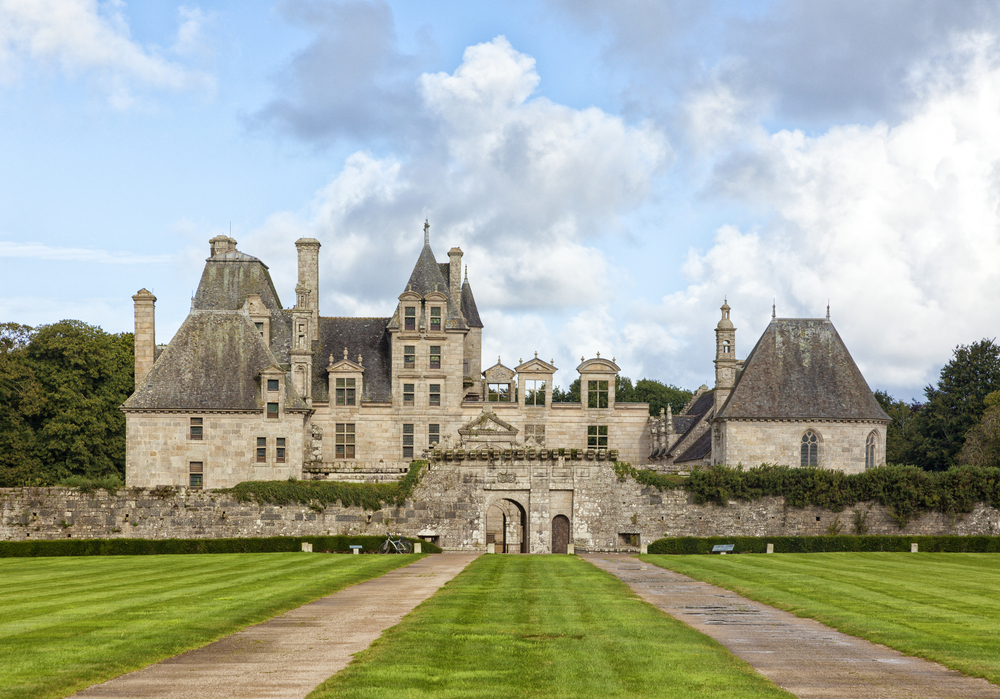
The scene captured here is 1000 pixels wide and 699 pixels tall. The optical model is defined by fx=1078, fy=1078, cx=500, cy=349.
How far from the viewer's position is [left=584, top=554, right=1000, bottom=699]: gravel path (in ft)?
45.6

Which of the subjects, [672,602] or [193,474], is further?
[193,474]

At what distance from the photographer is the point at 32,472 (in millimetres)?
62906

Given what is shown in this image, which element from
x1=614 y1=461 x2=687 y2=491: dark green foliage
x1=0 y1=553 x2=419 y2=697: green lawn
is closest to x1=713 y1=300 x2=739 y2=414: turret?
x1=614 y1=461 x2=687 y2=491: dark green foliage

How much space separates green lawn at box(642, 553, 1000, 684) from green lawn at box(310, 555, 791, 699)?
3.30 meters

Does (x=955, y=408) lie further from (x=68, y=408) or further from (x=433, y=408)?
(x=68, y=408)

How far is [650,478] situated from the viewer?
53562 mm

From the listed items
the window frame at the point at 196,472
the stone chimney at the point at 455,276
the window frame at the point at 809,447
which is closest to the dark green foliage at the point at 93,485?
the window frame at the point at 196,472

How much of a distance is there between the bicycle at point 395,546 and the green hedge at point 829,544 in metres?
11.4

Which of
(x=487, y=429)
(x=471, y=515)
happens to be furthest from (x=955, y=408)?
(x=471, y=515)

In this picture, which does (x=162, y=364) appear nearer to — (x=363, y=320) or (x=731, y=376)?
(x=363, y=320)

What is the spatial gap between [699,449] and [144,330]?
33827 mm

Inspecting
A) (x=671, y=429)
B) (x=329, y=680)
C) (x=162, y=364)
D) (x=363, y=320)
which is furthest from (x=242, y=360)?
(x=329, y=680)

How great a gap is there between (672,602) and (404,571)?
1220 cm

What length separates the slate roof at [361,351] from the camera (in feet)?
216
